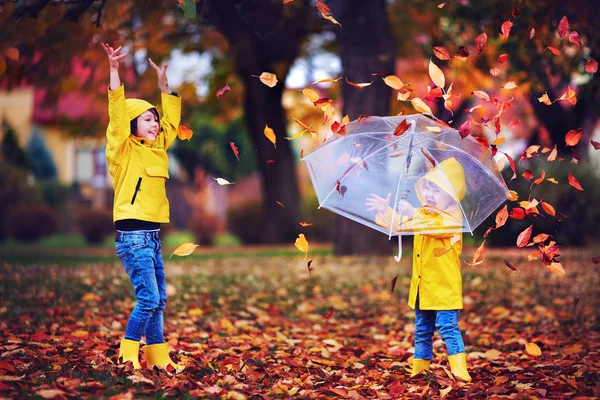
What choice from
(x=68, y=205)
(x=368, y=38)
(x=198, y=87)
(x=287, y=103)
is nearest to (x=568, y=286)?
(x=368, y=38)

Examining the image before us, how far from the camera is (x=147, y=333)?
15.5 feet

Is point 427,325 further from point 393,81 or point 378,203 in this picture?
point 393,81

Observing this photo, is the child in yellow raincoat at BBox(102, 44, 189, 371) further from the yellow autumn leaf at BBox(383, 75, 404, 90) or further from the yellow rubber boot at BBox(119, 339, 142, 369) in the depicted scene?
the yellow autumn leaf at BBox(383, 75, 404, 90)

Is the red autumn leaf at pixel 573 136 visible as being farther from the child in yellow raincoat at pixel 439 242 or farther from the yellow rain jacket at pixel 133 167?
the yellow rain jacket at pixel 133 167

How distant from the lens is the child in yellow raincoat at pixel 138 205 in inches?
176

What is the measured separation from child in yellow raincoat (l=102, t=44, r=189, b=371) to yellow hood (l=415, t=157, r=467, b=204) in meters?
1.72

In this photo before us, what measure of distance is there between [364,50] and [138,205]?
7217mm

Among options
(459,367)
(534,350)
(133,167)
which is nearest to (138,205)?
(133,167)

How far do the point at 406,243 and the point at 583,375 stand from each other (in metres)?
10.7

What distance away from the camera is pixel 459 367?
184 inches

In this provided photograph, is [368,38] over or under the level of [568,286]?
over

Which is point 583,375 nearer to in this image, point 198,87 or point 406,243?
point 406,243

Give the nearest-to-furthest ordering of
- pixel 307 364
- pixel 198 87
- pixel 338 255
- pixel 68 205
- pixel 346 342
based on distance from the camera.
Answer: pixel 307 364
pixel 346 342
pixel 338 255
pixel 198 87
pixel 68 205

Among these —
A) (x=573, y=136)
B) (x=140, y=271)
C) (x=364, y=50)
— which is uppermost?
(x=364, y=50)
